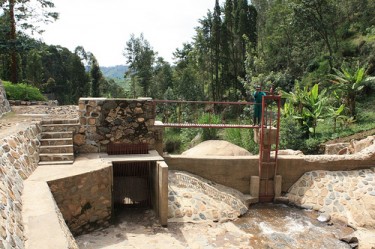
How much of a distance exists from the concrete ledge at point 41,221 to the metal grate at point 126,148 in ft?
10.0

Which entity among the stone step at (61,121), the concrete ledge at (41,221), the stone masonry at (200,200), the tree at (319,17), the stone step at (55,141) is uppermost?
the tree at (319,17)

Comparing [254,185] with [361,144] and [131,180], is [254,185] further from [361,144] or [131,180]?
[361,144]

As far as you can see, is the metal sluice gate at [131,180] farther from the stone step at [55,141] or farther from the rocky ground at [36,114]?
the rocky ground at [36,114]

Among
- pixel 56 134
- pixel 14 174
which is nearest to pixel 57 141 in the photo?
pixel 56 134

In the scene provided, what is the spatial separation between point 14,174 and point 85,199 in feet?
5.64

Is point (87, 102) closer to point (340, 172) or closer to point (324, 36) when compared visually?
point (340, 172)

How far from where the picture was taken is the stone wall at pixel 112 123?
8930mm

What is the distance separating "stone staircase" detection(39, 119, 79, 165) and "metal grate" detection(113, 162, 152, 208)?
1.43 m

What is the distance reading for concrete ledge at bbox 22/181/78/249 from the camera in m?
4.25

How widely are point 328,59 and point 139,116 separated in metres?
19.6

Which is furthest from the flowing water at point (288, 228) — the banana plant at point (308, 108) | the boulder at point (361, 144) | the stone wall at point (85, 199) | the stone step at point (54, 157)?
the banana plant at point (308, 108)

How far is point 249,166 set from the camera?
418 inches

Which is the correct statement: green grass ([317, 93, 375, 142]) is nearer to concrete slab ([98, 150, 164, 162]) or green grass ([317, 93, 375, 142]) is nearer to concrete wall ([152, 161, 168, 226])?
concrete slab ([98, 150, 164, 162])

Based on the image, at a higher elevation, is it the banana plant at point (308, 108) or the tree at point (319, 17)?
the tree at point (319, 17)
